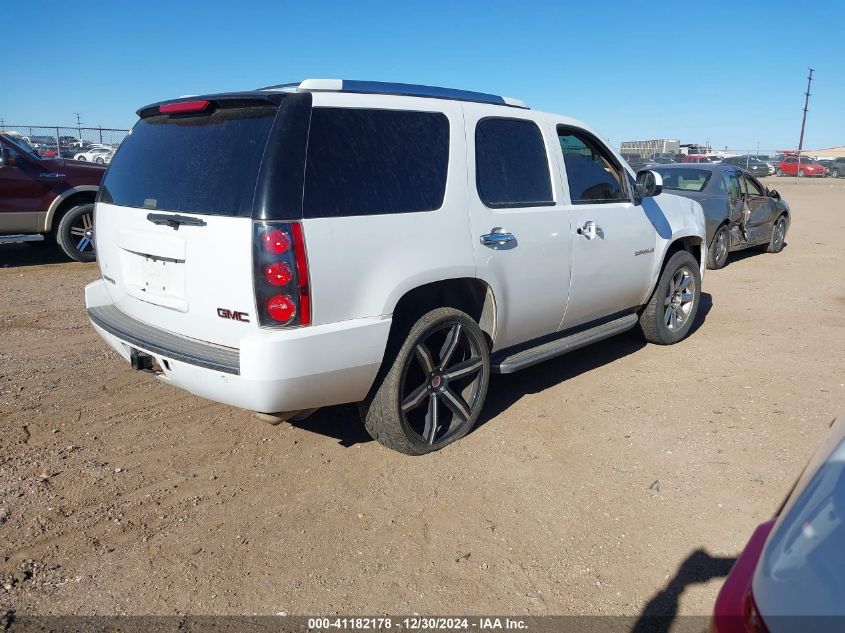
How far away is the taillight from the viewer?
9.91ft

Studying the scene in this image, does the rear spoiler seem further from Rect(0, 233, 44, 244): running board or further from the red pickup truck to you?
Rect(0, 233, 44, 244): running board

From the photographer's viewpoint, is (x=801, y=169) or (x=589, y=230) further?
(x=801, y=169)

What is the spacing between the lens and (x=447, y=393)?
3.94 m

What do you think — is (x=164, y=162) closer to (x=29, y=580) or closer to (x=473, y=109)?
(x=473, y=109)

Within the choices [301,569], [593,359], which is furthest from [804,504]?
[593,359]

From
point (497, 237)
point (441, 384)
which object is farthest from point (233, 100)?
point (441, 384)

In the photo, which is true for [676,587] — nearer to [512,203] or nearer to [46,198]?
[512,203]

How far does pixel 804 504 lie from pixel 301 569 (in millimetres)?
2063

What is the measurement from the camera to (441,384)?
3906mm

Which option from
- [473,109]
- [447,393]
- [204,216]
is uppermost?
[473,109]

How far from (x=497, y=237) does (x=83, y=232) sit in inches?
306

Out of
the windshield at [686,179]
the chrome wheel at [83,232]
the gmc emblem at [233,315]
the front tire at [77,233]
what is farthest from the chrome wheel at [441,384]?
the windshield at [686,179]

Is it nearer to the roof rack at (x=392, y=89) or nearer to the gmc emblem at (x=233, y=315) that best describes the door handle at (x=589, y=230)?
the roof rack at (x=392, y=89)

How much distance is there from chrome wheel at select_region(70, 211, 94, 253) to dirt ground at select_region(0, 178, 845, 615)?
4411 millimetres
